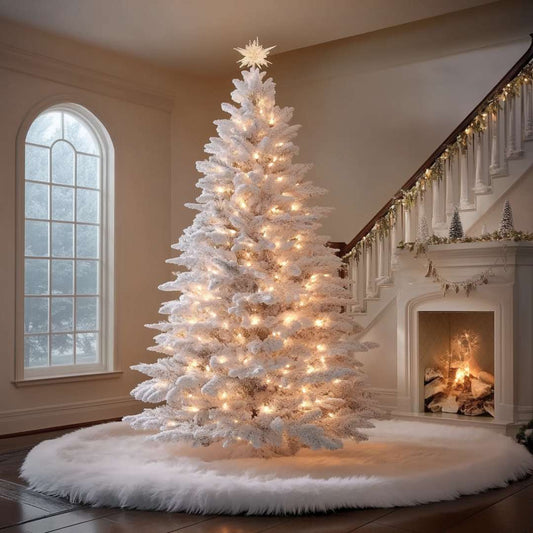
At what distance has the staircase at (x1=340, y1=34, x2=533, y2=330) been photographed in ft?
19.7

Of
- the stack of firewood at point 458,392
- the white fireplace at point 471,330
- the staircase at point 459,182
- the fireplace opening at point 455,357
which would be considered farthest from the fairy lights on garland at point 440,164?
the stack of firewood at point 458,392

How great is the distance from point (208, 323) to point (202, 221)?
0.68 metres

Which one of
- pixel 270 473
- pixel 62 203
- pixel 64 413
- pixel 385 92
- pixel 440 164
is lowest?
pixel 64 413

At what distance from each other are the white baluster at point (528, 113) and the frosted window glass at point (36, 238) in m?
4.21

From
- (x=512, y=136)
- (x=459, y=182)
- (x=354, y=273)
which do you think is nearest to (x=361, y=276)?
(x=354, y=273)

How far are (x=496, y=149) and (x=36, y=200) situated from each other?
401 centimetres

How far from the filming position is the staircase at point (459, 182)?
600cm

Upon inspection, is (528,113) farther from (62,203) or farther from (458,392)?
(62,203)

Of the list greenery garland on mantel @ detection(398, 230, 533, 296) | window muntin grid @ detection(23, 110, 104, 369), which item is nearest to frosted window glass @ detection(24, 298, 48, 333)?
window muntin grid @ detection(23, 110, 104, 369)

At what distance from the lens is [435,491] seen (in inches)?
153

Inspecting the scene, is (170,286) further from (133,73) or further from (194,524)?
(133,73)

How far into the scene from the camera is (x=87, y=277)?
7.35 meters

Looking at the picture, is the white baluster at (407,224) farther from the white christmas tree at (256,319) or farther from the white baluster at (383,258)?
the white christmas tree at (256,319)

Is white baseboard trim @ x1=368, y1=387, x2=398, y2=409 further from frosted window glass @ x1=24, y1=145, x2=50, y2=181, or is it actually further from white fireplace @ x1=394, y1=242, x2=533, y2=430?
frosted window glass @ x1=24, y1=145, x2=50, y2=181
